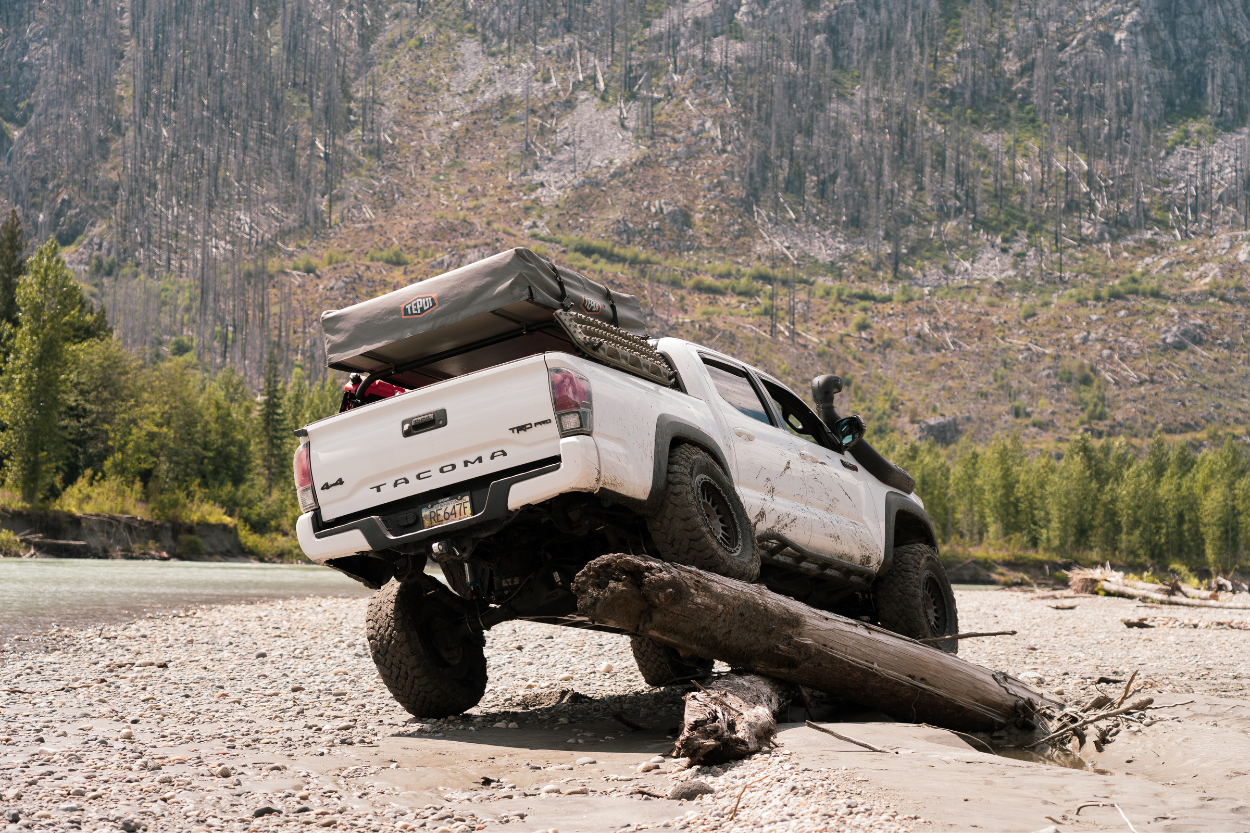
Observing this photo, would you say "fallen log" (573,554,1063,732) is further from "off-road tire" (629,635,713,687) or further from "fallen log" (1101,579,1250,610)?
"fallen log" (1101,579,1250,610)

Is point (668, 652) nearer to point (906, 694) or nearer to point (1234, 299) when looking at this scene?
point (906, 694)

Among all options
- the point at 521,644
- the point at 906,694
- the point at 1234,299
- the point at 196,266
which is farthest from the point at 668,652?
the point at 1234,299

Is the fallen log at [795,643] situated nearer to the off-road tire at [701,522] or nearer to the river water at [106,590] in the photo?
the off-road tire at [701,522]

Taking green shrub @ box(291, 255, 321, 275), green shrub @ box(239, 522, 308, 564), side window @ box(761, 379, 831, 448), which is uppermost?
green shrub @ box(291, 255, 321, 275)

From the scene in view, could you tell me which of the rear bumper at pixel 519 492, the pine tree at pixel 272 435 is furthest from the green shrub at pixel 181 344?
the rear bumper at pixel 519 492

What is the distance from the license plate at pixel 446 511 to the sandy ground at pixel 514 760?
135cm

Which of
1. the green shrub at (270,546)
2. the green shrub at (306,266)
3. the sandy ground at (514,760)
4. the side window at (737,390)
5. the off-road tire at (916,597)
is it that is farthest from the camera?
the green shrub at (306,266)

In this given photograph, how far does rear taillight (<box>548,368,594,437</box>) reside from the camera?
5.42 metres

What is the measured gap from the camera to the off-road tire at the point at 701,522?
5.75 m

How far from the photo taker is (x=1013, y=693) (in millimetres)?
6766

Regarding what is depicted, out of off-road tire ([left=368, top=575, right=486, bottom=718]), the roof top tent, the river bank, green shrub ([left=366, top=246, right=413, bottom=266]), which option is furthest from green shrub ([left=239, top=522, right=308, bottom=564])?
green shrub ([left=366, top=246, right=413, bottom=266])

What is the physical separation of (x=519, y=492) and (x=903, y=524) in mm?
4760

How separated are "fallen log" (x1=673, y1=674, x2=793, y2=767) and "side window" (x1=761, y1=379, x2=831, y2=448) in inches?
113

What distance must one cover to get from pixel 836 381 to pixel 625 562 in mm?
3335
